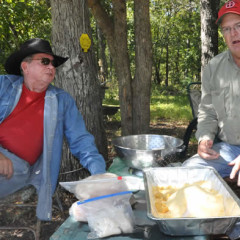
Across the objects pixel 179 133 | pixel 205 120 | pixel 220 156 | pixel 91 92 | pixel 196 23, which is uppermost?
pixel 196 23

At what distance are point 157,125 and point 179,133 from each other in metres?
0.92

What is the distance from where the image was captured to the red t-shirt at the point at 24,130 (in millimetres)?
2203

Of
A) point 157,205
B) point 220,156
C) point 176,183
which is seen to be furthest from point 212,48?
point 157,205

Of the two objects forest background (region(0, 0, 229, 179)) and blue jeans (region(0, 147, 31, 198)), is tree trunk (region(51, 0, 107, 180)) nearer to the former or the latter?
forest background (region(0, 0, 229, 179))

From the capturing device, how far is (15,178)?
7.09ft

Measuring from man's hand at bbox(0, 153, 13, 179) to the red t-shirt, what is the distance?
0.81 ft

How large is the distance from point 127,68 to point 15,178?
7.96ft

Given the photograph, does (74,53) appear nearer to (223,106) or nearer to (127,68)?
(127,68)

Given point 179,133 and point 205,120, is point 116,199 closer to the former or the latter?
point 205,120

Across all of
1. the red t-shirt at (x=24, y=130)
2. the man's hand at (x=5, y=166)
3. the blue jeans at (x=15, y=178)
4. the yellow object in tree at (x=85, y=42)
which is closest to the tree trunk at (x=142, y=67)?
the yellow object in tree at (x=85, y=42)

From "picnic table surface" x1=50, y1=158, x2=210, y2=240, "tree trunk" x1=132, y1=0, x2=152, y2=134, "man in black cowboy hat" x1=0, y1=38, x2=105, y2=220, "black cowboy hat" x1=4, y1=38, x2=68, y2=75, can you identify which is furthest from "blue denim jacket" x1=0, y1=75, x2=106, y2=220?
"tree trunk" x1=132, y1=0, x2=152, y2=134

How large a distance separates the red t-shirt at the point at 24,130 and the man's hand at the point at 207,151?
122cm

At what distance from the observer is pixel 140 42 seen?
389 cm

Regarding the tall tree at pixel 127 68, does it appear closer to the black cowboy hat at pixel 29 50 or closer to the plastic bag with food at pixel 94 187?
the black cowboy hat at pixel 29 50
